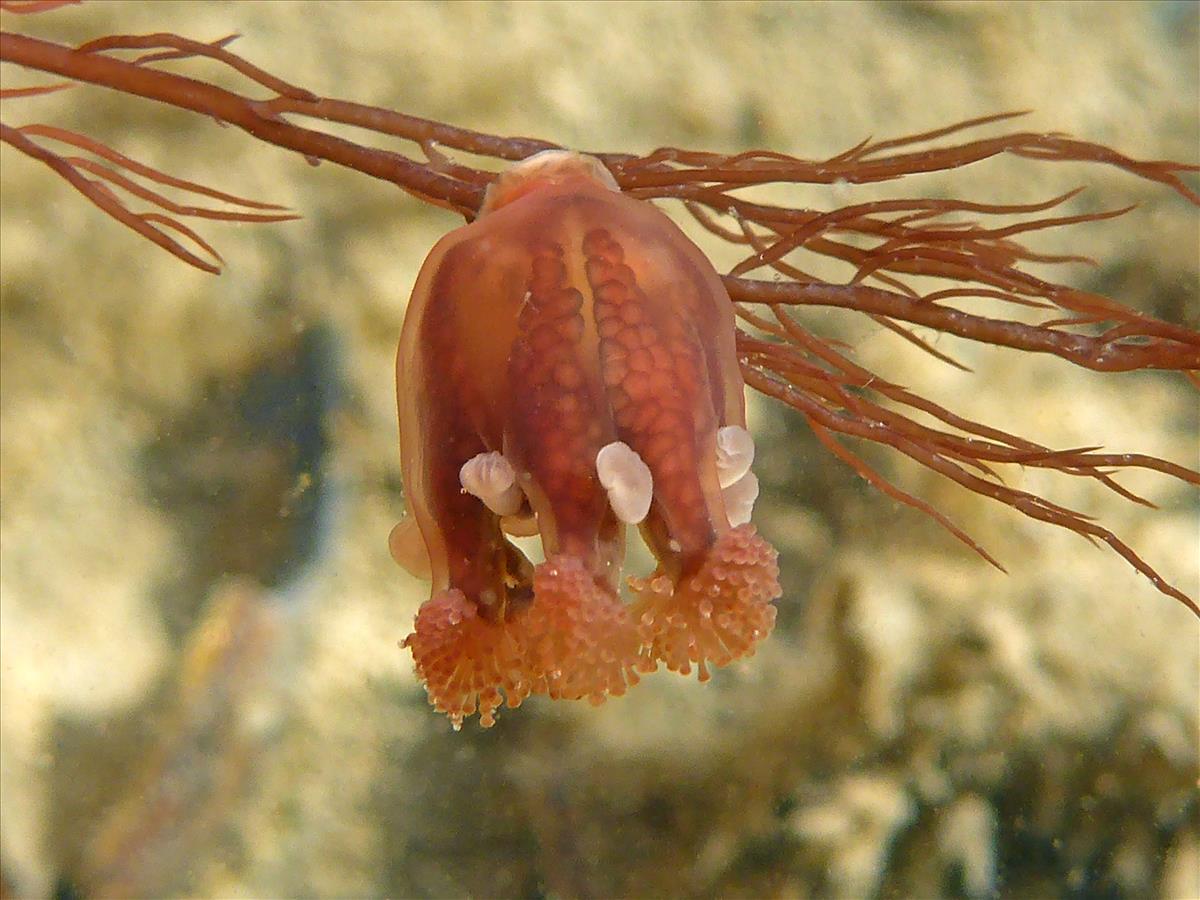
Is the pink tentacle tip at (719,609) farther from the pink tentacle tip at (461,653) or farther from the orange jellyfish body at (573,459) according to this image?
the pink tentacle tip at (461,653)

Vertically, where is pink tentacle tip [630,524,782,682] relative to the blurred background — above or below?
above

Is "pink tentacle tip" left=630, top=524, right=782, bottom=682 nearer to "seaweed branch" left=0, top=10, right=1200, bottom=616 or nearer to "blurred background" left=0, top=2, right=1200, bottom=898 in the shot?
"seaweed branch" left=0, top=10, right=1200, bottom=616

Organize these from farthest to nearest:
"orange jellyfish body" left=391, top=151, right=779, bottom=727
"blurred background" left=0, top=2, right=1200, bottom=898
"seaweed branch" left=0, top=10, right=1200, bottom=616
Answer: "blurred background" left=0, top=2, right=1200, bottom=898 → "seaweed branch" left=0, top=10, right=1200, bottom=616 → "orange jellyfish body" left=391, top=151, right=779, bottom=727

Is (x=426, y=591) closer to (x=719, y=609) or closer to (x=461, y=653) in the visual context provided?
(x=461, y=653)

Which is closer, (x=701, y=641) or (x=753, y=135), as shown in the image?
(x=701, y=641)

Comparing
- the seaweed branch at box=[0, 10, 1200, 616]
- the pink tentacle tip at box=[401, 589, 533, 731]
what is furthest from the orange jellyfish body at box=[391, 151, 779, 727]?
the seaweed branch at box=[0, 10, 1200, 616]

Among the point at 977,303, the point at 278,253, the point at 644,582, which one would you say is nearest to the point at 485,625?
the point at 644,582

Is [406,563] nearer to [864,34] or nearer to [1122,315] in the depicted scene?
[1122,315]

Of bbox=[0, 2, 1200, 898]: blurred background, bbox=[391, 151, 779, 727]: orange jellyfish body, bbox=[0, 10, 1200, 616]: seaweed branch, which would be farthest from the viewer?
bbox=[0, 2, 1200, 898]: blurred background
